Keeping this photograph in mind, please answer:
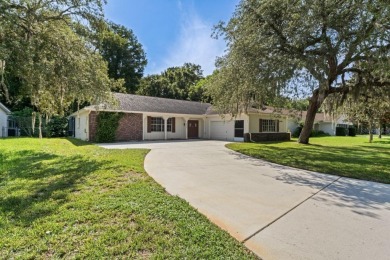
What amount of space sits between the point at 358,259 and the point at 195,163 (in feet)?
20.7

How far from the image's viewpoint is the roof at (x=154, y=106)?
63.4ft

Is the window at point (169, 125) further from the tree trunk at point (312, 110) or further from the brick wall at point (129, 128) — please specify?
the tree trunk at point (312, 110)

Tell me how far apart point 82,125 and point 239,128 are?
1271 cm

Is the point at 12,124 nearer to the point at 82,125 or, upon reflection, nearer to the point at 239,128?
the point at 82,125

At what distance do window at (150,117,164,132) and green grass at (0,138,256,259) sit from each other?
47.1 ft

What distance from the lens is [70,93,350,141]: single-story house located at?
18594 millimetres

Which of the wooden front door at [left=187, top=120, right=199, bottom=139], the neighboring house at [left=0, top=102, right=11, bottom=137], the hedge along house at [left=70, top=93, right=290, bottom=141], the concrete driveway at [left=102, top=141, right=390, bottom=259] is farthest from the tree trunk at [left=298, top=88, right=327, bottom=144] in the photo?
the neighboring house at [left=0, top=102, right=11, bottom=137]

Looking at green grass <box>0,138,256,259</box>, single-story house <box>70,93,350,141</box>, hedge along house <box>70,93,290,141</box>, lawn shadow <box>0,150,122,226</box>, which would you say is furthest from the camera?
single-story house <box>70,93,350,141</box>

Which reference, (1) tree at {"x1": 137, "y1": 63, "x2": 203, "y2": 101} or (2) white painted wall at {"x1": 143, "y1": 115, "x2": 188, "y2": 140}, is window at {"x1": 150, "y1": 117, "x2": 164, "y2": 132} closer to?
(2) white painted wall at {"x1": 143, "y1": 115, "x2": 188, "y2": 140}

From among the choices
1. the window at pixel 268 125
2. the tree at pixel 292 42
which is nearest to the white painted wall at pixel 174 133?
the window at pixel 268 125

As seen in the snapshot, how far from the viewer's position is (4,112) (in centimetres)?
2222

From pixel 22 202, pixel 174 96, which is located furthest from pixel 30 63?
pixel 174 96

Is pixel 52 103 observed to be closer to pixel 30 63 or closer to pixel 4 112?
pixel 30 63

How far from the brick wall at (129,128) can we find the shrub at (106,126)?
47 centimetres
